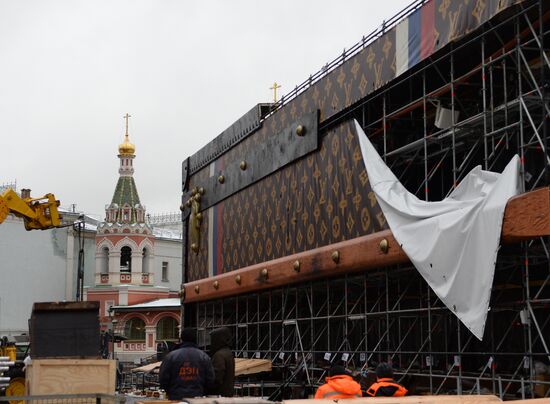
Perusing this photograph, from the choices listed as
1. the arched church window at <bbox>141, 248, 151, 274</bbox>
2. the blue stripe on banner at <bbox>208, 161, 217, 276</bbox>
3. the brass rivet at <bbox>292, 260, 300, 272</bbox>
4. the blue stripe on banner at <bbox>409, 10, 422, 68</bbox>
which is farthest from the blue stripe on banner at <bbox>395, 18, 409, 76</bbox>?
the arched church window at <bbox>141, 248, 151, 274</bbox>

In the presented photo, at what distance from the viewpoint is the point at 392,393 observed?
870 cm

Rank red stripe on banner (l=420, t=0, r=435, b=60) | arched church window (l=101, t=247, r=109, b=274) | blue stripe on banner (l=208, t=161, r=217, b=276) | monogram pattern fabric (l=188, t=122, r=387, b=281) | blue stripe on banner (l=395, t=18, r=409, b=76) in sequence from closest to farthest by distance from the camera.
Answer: red stripe on banner (l=420, t=0, r=435, b=60), blue stripe on banner (l=395, t=18, r=409, b=76), monogram pattern fabric (l=188, t=122, r=387, b=281), blue stripe on banner (l=208, t=161, r=217, b=276), arched church window (l=101, t=247, r=109, b=274)

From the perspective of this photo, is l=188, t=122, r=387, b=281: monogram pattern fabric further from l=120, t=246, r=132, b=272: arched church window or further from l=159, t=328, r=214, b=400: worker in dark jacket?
l=120, t=246, r=132, b=272: arched church window

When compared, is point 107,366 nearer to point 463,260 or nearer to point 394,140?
point 463,260

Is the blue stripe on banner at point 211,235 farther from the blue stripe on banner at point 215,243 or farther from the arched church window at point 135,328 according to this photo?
the arched church window at point 135,328

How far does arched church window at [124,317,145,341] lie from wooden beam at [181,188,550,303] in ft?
82.9

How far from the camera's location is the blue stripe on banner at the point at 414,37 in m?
17.5

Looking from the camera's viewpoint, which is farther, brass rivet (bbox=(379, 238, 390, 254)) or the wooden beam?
brass rivet (bbox=(379, 238, 390, 254))

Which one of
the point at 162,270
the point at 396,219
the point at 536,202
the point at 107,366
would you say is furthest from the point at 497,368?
the point at 162,270

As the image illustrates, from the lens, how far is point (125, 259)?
2356 inches

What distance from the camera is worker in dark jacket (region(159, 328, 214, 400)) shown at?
9.84 metres

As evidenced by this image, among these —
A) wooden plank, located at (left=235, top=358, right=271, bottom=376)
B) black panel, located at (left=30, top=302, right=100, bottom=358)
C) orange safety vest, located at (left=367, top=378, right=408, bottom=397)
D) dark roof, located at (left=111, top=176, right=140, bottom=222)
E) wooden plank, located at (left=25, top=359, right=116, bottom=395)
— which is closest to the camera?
orange safety vest, located at (left=367, top=378, right=408, bottom=397)

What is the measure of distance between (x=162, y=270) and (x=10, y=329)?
13.0 m

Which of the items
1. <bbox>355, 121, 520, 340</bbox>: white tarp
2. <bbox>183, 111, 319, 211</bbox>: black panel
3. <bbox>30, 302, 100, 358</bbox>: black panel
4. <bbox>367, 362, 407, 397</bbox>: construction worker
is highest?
<bbox>183, 111, 319, 211</bbox>: black panel
